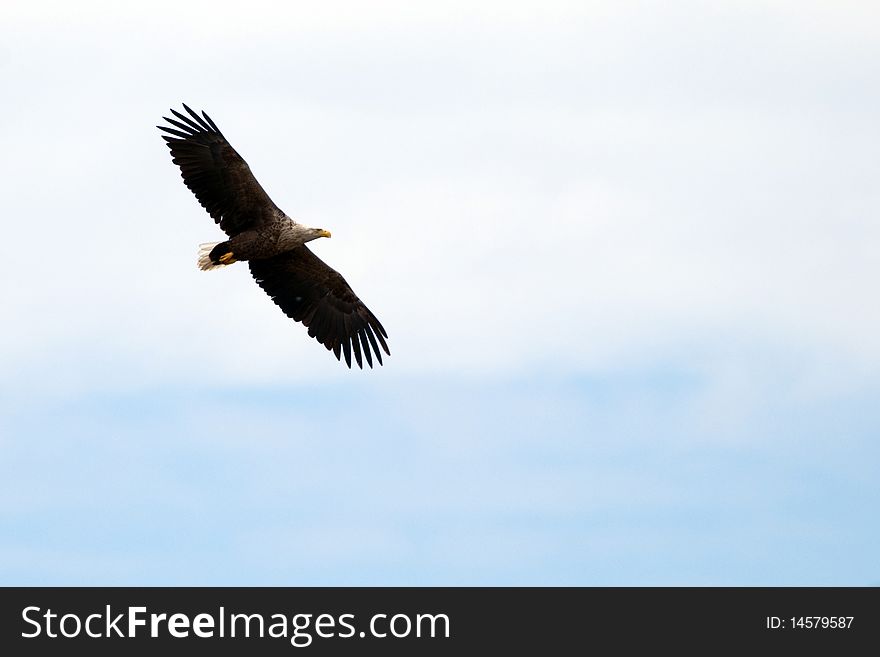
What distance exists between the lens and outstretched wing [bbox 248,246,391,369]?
24.5 meters

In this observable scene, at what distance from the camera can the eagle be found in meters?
23.0

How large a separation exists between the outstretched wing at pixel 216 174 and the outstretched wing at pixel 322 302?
4.03ft

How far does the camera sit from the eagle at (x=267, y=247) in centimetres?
2303

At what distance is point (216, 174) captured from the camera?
2309 cm

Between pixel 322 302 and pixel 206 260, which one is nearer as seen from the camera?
pixel 206 260

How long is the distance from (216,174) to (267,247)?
4.17 ft

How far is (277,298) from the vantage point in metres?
24.7
